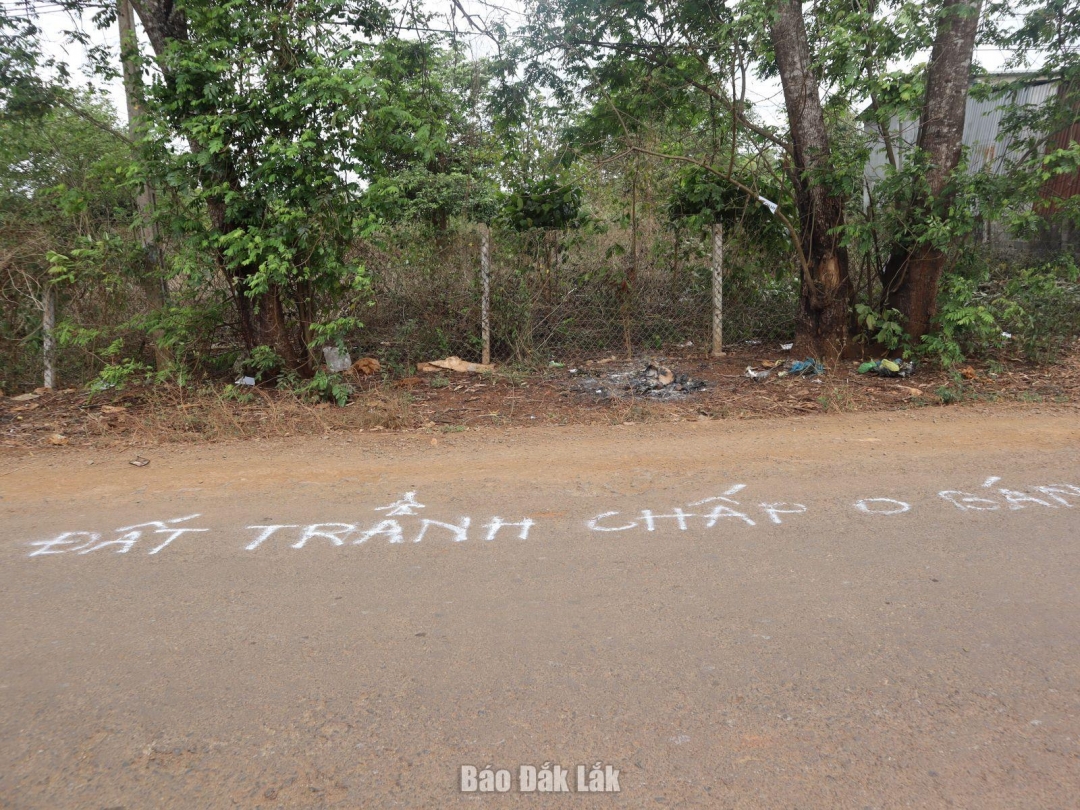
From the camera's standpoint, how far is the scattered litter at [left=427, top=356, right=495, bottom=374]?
972 cm

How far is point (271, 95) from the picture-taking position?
7.88 m

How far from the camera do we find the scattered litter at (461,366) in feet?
31.9

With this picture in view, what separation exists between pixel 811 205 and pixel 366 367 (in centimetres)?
573

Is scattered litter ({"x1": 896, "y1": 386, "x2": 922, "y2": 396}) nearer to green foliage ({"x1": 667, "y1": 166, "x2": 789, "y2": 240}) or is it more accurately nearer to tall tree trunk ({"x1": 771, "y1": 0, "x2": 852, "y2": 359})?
tall tree trunk ({"x1": 771, "y1": 0, "x2": 852, "y2": 359})

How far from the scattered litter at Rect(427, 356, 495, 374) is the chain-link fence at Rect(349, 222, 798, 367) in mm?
317

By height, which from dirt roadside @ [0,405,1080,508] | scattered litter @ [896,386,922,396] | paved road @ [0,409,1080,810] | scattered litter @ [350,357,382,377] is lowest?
paved road @ [0,409,1080,810]

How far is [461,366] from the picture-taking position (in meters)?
9.79

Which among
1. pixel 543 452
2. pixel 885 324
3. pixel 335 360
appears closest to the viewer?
pixel 543 452

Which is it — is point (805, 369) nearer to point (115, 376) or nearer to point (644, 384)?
point (644, 384)

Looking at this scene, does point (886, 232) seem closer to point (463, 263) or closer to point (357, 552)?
point (463, 263)

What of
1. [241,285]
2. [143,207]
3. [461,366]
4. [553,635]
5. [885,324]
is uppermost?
[143,207]

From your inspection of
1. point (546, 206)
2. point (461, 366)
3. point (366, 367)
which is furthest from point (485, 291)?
point (366, 367)

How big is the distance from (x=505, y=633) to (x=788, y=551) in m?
1.73

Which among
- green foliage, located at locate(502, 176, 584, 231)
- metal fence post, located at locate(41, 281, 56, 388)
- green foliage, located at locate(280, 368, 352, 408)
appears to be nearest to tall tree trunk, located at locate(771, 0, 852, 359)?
green foliage, located at locate(502, 176, 584, 231)
